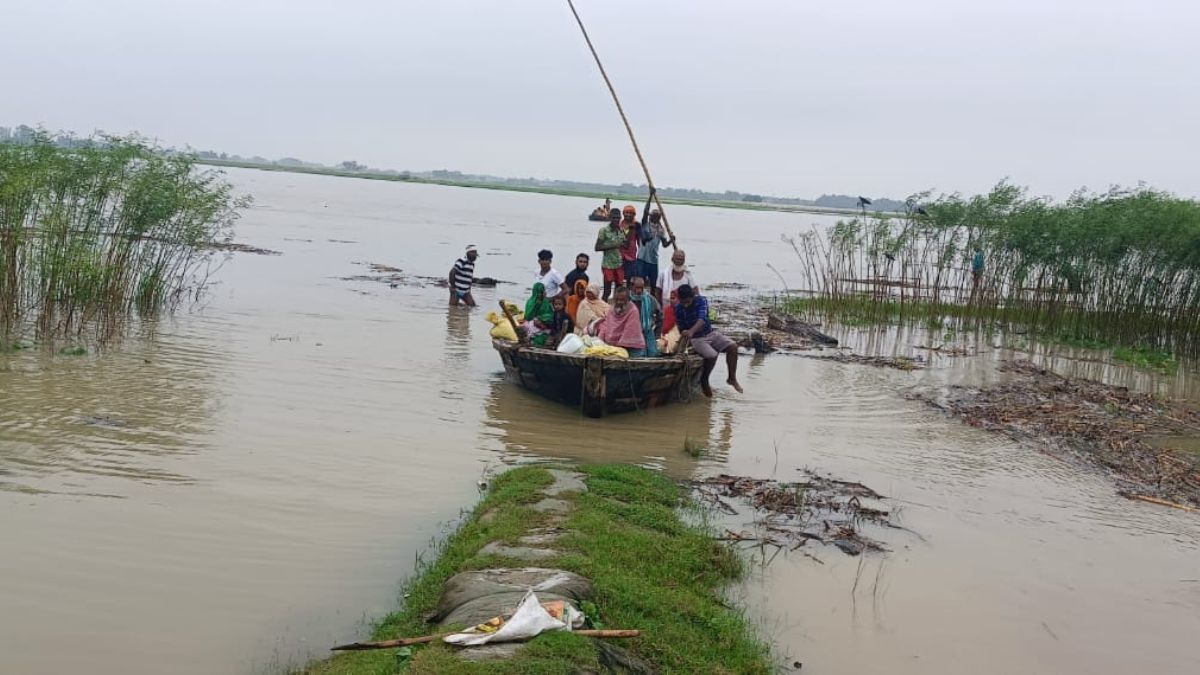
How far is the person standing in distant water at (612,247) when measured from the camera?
1166cm

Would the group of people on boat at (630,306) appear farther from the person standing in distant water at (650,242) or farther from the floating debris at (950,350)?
the floating debris at (950,350)

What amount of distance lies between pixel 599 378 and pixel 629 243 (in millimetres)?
2938

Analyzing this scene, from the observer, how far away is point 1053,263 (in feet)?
57.3

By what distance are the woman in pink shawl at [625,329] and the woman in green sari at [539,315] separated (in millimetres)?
981

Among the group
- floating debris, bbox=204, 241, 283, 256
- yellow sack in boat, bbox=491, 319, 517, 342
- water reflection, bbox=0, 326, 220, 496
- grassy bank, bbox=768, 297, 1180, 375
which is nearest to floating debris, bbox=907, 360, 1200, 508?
grassy bank, bbox=768, 297, 1180, 375

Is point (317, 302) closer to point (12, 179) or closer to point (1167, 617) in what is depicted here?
point (12, 179)

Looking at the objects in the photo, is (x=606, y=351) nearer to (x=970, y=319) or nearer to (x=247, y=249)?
(x=970, y=319)

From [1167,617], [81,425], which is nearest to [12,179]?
[81,425]

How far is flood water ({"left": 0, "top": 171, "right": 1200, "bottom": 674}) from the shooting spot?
16.6ft

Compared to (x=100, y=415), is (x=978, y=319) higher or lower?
higher

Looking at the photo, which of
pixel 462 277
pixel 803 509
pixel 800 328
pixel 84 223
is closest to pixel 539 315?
pixel 803 509

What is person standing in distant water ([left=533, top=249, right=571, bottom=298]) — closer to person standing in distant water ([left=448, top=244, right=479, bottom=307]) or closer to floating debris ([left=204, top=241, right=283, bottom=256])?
person standing in distant water ([left=448, top=244, right=479, bottom=307])

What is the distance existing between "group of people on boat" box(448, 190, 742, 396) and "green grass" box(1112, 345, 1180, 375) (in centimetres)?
801

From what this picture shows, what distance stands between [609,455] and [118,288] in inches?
279
